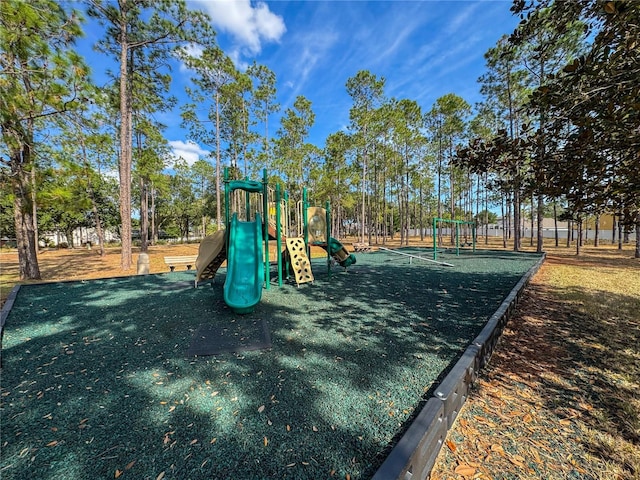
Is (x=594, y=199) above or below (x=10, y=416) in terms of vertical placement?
above

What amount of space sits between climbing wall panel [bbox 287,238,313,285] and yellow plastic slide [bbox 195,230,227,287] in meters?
1.58

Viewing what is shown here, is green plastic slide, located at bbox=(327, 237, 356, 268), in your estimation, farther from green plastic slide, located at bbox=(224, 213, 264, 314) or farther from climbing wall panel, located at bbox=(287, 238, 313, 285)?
green plastic slide, located at bbox=(224, 213, 264, 314)

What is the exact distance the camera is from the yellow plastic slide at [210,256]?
5738 mm

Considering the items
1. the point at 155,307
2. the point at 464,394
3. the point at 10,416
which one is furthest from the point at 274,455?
the point at 155,307

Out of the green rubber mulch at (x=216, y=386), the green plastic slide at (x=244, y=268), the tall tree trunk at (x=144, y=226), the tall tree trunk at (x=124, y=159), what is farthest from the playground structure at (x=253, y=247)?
the tall tree trunk at (x=144, y=226)

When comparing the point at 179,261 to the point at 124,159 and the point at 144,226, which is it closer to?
the point at 124,159

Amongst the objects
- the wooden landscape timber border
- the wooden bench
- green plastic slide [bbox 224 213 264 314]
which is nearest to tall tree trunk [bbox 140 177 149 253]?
the wooden bench

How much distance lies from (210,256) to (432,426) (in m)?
5.32

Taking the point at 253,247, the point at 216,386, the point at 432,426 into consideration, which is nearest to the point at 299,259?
the point at 253,247

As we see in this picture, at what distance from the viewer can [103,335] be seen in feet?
11.3

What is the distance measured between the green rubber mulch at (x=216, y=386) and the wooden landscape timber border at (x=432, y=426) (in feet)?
0.76

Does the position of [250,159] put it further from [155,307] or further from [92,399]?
[92,399]

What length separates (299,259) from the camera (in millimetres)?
6543

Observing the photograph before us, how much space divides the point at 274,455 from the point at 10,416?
2.11 metres
